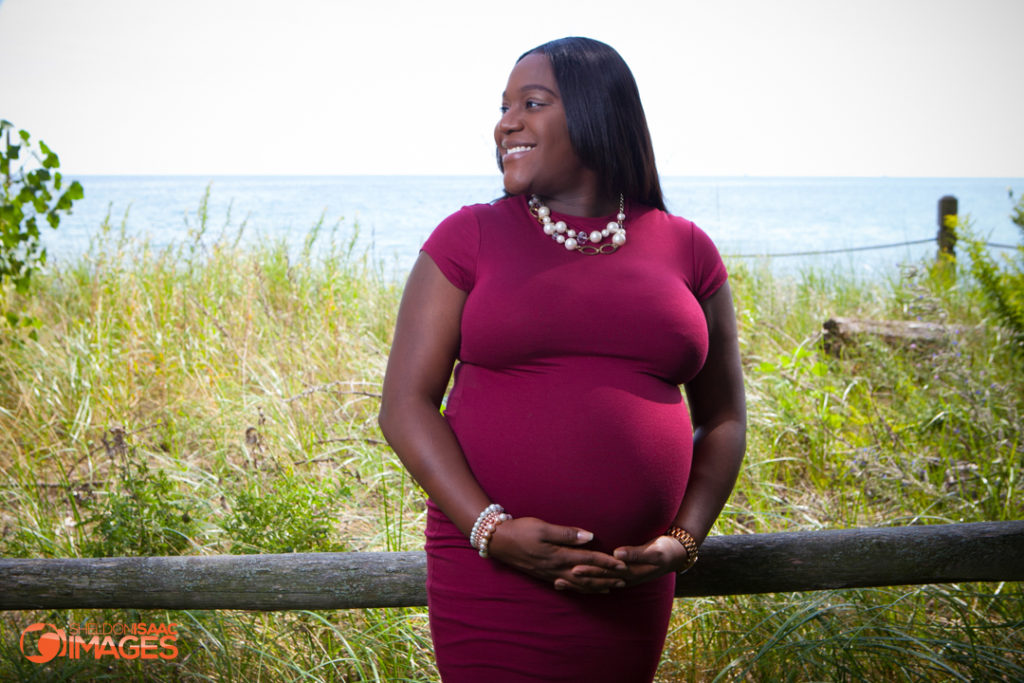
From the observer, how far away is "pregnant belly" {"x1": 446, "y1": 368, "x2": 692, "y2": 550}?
1.46 metres

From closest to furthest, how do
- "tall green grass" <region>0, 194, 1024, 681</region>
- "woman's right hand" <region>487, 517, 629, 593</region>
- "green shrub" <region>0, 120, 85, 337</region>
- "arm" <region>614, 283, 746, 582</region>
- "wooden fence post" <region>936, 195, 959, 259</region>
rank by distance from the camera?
"woman's right hand" <region>487, 517, 629, 593</region> < "arm" <region>614, 283, 746, 582</region> < "tall green grass" <region>0, 194, 1024, 681</region> < "green shrub" <region>0, 120, 85, 337</region> < "wooden fence post" <region>936, 195, 959, 259</region>

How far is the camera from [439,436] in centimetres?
148

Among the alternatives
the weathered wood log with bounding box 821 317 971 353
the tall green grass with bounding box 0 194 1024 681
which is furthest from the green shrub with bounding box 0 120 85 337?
the weathered wood log with bounding box 821 317 971 353

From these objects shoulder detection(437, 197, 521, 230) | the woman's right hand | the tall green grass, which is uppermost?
shoulder detection(437, 197, 521, 230)

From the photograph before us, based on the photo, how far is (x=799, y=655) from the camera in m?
2.24

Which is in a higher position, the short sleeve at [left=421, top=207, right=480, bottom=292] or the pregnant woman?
the short sleeve at [left=421, top=207, right=480, bottom=292]

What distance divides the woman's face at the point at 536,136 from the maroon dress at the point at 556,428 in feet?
0.45

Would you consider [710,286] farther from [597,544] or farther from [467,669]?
[467,669]

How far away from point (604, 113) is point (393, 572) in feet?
4.04

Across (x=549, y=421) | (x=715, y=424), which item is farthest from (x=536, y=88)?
(x=715, y=424)

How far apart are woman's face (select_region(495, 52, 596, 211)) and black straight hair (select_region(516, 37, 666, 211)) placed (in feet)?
0.06

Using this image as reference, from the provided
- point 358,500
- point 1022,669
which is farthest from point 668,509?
point 358,500

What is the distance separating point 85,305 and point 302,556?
15.4ft

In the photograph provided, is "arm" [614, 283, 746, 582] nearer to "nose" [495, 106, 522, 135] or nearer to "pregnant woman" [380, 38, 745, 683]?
"pregnant woman" [380, 38, 745, 683]
